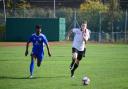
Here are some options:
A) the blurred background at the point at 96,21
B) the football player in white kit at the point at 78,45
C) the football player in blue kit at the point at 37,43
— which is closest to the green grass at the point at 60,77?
the football player in white kit at the point at 78,45

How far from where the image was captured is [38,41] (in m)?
19.0

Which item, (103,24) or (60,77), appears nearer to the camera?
(60,77)

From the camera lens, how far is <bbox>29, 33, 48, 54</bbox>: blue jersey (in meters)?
18.9

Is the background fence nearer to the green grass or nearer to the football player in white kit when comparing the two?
the green grass

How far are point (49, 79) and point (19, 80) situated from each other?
1170 mm

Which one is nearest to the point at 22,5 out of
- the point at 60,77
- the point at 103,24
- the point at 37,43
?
the point at 103,24

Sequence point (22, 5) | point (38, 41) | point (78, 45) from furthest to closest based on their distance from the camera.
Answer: point (22, 5) < point (78, 45) < point (38, 41)

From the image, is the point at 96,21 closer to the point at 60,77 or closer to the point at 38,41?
the point at 38,41

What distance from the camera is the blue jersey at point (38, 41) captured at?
18.9 m

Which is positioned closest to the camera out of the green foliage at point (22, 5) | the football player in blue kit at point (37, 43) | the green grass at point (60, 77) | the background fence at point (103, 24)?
the green grass at point (60, 77)

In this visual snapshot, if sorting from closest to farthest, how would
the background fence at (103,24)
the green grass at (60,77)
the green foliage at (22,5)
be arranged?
the green grass at (60,77) < the background fence at (103,24) < the green foliage at (22,5)

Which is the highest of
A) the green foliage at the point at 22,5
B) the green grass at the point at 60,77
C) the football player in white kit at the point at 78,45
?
the green foliage at the point at 22,5

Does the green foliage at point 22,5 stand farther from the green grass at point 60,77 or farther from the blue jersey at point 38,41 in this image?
the blue jersey at point 38,41

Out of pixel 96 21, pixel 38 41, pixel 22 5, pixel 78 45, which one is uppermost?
pixel 22 5
